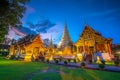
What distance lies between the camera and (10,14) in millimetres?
10945

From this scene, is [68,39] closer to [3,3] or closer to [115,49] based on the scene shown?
[115,49]

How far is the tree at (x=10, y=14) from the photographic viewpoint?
9.81 metres

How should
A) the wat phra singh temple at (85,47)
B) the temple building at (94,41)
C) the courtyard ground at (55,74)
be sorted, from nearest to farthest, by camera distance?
the courtyard ground at (55,74), the wat phra singh temple at (85,47), the temple building at (94,41)

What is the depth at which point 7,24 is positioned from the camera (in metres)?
11.2

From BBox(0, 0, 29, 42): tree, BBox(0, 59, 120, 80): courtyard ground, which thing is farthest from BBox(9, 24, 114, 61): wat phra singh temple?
BBox(0, 0, 29, 42): tree

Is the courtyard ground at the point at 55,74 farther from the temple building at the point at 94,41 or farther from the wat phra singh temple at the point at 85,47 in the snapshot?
the temple building at the point at 94,41

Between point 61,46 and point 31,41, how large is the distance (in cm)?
1935

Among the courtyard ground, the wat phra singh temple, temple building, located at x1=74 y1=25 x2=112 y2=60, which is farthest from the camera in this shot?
temple building, located at x1=74 y1=25 x2=112 y2=60

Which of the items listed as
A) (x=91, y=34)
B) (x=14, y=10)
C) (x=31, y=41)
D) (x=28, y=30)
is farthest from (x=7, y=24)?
(x=28, y=30)

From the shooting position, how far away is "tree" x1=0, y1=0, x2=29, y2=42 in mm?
9815

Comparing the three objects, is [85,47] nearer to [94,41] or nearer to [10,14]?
[94,41]

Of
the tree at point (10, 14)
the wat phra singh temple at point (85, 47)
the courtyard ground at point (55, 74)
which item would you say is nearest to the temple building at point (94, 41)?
the wat phra singh temple at point (85, 47)

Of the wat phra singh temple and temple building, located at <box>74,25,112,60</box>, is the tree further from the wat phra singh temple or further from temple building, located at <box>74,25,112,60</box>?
temple building, located at <box>74,25,112,60</box>

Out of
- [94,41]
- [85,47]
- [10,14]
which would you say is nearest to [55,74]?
[10,14]
